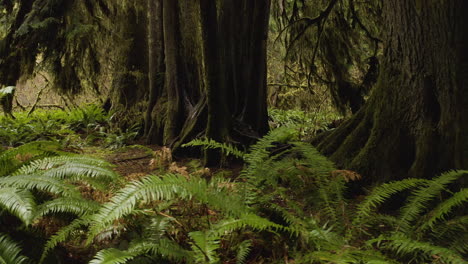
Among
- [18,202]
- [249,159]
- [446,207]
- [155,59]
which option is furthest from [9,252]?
[155,59]

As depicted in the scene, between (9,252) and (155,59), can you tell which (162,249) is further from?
(155,59)

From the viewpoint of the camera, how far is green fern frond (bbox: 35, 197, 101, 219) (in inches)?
84.5

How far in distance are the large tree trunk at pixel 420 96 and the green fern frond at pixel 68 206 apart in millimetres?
2423

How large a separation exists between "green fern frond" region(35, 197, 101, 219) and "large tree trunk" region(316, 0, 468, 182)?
7.95ft

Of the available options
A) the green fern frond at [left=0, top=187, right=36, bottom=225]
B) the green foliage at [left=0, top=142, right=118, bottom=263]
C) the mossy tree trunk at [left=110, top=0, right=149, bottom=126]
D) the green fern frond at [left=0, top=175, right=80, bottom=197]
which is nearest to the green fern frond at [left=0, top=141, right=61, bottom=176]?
the green foliage at [left=0, top=142, right=118, bottom=263]

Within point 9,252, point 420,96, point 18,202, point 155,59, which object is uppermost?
point 155,59

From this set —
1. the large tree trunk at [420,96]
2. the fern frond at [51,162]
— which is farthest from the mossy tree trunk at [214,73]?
the fern frond at [51,162]

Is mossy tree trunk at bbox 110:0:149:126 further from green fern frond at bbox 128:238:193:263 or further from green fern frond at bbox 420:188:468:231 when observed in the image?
green fern frond at bbox 420:188:468:231

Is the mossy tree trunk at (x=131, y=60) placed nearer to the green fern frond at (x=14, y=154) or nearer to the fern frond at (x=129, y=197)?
the green fern frond at (x=14, y=154)

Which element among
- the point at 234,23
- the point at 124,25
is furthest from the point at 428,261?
the point at 124,25

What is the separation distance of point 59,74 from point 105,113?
1.31 meters

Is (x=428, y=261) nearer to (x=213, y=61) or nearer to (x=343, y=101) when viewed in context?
(x=213, y=61)

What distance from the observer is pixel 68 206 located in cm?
218

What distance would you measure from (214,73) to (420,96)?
8.25 ft
